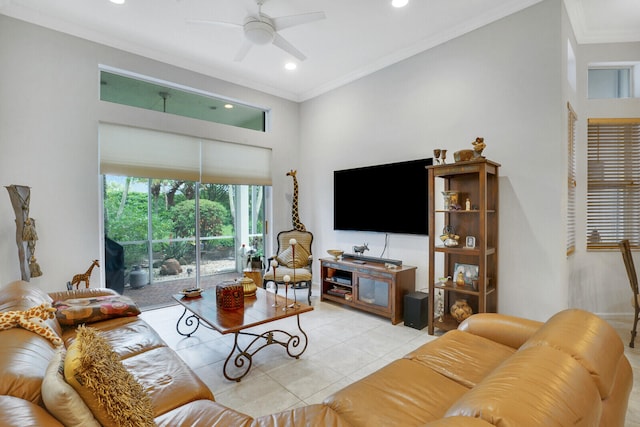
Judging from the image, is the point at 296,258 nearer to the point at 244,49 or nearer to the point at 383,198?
the point at 383,198

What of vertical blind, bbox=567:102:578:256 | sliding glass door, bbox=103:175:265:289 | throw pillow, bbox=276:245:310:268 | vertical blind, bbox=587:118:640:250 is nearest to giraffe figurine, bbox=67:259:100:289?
sliding glass door, bbox=103:175:265:289

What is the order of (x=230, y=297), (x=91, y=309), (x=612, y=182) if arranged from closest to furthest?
1. (x=91, y=309)
2. (x=230, y=297)
3. (x=612, y=182)

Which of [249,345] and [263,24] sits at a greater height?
[263,24]

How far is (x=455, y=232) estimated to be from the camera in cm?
347

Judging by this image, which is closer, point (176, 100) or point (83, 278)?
point (83, 278)

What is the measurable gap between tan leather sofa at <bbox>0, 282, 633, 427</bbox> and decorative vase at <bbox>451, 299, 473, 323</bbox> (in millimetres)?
1090

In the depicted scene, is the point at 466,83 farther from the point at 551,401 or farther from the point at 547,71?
the point at 551,401

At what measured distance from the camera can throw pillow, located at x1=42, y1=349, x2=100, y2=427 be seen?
0.94 metres

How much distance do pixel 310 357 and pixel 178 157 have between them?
3.26 metres

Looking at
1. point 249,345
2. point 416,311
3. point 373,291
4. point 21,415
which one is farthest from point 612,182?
point 21,415

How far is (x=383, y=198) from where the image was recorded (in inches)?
166

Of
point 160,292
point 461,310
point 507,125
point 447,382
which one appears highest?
point 507,125

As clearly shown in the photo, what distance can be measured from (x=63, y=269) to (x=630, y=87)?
7.06 m

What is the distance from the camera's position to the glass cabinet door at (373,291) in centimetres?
378
